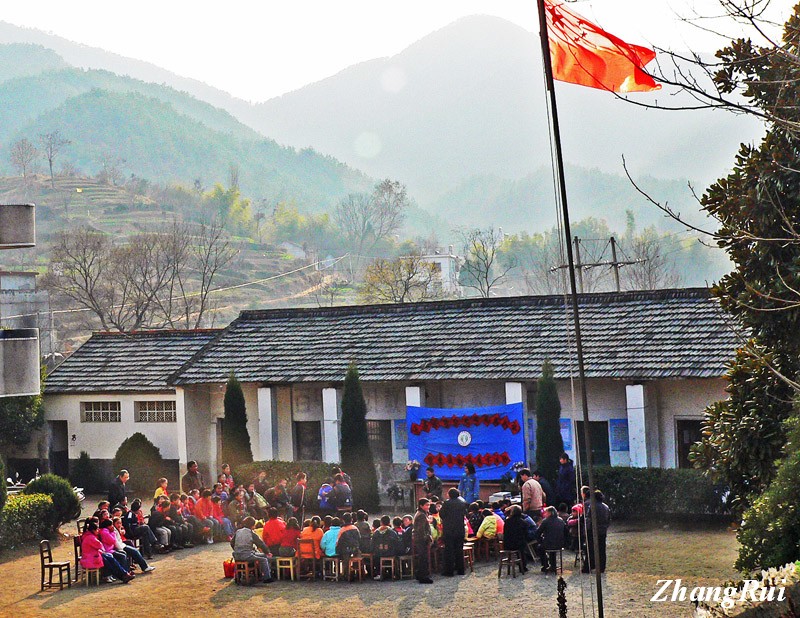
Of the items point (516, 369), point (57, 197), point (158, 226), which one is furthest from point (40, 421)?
point (57, 197)

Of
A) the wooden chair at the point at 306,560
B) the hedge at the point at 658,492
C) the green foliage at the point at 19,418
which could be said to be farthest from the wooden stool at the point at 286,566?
the green foliage at the point at 19,418

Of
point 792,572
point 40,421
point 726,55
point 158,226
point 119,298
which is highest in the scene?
point 158,226

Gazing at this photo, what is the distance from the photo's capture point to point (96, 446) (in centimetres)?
2984

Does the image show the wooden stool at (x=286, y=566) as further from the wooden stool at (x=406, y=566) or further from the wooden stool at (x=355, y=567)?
the wooden stool at (x=406, y=566)

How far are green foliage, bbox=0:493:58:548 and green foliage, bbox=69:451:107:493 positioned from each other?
7530 millimetres

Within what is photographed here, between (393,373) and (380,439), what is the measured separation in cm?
206

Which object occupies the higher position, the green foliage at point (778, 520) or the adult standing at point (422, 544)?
the green foliage at point (778, 520)

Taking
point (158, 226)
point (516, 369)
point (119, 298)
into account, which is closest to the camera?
point (516, 369)

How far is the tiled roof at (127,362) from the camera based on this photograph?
2989cm

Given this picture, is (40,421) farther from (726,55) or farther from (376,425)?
(726,55)

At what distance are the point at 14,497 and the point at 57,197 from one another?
12453 centimetres

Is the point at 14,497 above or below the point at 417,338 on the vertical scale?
below

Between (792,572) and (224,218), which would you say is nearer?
(792,572)

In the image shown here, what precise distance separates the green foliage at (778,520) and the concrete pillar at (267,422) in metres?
16.7
